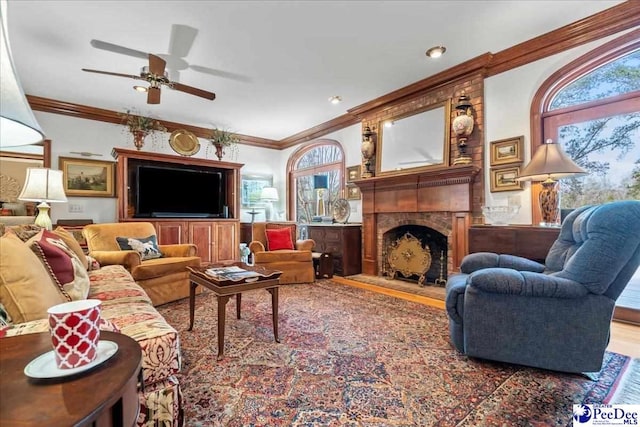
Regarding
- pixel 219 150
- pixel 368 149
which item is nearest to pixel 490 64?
pixel 368 149

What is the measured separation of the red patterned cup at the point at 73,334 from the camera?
2.22 ft

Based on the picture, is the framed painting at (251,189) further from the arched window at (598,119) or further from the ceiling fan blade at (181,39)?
the arched window at (598,119)

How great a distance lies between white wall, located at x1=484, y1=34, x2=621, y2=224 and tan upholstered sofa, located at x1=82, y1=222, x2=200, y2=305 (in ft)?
12.0

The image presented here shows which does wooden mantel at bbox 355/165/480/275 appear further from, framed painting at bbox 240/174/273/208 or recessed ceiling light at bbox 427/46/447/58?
framed painting at bbox 240/174/273/208

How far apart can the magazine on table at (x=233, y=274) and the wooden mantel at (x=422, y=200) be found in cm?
254

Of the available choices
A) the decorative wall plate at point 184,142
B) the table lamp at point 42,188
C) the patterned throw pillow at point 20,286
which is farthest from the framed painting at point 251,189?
the patterned throw pillow at point 20,286

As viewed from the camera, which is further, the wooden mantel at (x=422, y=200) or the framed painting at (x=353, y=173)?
the framed painting at (x=353, y=173)

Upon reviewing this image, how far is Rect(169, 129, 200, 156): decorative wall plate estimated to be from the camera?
5434 millimetres

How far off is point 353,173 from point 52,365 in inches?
192

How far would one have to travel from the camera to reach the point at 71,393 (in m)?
0.58

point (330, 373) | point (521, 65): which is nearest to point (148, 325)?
point (330, 373)

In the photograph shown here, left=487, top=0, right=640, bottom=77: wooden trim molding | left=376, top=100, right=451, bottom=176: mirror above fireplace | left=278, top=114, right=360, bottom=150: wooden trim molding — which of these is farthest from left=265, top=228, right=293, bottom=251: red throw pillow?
left=487, top=0, right=640, bottom=77: wooden trim molding

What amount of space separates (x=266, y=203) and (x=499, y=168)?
4722mm

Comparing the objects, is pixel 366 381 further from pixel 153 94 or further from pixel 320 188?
pixel 320 188
